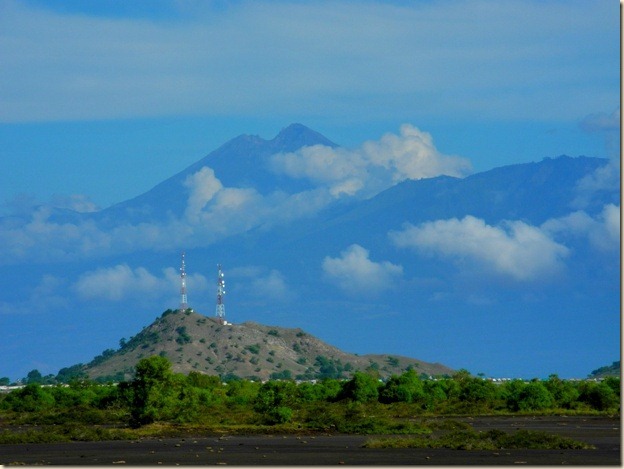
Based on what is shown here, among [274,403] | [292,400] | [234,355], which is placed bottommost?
[274,403]

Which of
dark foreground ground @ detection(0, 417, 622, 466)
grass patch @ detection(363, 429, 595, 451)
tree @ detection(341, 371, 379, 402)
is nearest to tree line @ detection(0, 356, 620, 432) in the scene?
tree @ detection(341, 371, 379, 402)

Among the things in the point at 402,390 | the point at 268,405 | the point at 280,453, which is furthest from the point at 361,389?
the point at 280,453

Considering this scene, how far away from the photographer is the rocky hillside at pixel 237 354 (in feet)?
542

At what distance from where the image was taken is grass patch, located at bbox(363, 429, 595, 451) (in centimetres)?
4362

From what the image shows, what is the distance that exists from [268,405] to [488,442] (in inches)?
828

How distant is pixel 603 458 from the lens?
39.9 meters

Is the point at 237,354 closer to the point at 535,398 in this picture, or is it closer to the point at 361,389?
the point at 361,389

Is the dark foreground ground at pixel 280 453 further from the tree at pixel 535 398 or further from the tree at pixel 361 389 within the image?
the tree at pixel 361 389

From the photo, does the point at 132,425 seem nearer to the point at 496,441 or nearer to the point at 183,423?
the point at 183,423

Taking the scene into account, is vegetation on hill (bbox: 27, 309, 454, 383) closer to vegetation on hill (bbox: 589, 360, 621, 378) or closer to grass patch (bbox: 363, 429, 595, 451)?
vegetation on hill (bbox: 589, 360, 621, 378)

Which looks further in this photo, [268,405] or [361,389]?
[361,389]

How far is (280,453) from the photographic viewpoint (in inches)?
1710

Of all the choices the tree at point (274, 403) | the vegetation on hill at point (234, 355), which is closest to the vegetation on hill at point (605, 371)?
the vegetation on hill at point (234, 355)

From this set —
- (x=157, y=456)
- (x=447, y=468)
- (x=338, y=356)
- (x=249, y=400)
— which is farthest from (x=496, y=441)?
(x=338, y=356)
